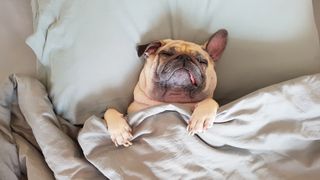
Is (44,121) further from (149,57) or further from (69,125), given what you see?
(149,57)

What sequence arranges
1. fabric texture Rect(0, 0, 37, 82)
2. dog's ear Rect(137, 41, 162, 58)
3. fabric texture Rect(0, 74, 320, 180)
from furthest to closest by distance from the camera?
1. fabric texture Rect(0, 0, 37, 82)
2. dog's ear Rect(137, 41, 162, 58)
3. fabric texture Rect(0, 74, 320, 180)

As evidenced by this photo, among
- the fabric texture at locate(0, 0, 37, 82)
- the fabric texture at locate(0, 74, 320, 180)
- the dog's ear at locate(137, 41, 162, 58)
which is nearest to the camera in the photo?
the fabric texture at locate(0, 74, 320, 180)

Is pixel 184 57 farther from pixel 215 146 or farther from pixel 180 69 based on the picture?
pixel 215 146

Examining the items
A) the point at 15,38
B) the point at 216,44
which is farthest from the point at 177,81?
the point at 15,38

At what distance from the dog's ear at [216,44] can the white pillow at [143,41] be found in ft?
0.17

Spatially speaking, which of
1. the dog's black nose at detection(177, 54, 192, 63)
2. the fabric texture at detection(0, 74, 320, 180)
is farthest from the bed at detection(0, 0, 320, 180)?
the dog's black nose at detection(177, 54, 192, 63)

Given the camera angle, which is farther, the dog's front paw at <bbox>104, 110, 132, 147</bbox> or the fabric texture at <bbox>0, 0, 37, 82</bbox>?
the fabric texture at <bbox>0, 0, 37, 82</bbox>

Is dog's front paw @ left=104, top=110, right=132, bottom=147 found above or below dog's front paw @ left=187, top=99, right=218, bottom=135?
below

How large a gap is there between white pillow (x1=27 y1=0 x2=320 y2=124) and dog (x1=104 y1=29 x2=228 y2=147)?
51 millimetres

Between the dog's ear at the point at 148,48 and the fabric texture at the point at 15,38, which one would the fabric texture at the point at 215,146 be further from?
the fabric texture at the point at 15,38

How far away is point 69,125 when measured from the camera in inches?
40.6

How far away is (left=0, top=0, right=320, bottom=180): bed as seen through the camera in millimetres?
896

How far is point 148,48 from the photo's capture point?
1002 mm

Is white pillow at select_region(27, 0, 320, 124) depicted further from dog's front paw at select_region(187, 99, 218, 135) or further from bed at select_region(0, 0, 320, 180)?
dog's front paw at select_region(187, 99, 218, 135)
